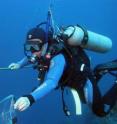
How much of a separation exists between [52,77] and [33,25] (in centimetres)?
502

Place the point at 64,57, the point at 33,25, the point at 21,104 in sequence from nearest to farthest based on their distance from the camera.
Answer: the point at 21,104, the point at 64,57, the point at 33,25

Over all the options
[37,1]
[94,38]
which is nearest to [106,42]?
[94,38]

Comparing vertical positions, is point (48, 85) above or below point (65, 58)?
below

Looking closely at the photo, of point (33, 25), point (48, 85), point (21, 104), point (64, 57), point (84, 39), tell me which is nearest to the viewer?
point (21, 104)

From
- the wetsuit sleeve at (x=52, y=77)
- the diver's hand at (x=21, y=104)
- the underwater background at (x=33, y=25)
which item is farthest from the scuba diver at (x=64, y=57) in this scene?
the underwater background at (x=33, y=25)

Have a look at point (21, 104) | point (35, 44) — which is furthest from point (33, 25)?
point (21, 104)

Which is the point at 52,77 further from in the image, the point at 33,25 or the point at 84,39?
the point at 33,25

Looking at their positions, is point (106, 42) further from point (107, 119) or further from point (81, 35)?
point (107, 119)

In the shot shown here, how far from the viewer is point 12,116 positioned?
3.25m

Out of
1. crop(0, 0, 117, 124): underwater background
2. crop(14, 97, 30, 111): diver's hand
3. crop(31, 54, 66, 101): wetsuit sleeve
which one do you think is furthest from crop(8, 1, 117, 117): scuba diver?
crop(0, 0, 117, 124): underwater background

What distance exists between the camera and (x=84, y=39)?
4.00 metres

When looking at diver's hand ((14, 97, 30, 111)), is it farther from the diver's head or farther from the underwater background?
the underwater background

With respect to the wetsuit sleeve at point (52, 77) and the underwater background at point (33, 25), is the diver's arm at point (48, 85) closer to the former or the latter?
the wetsuit sleeve at point (52, 77)

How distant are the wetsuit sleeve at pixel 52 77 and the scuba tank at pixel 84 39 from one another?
349 millimetres
